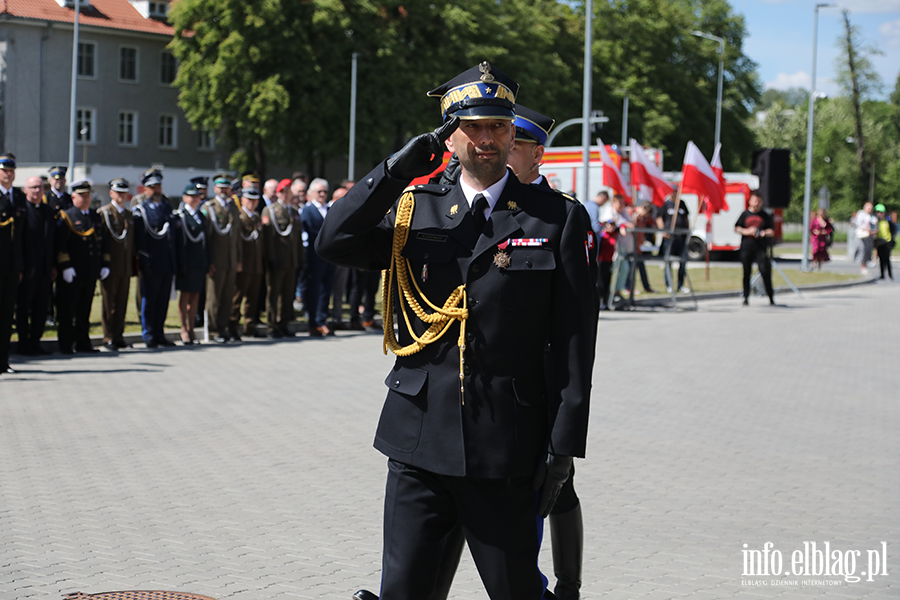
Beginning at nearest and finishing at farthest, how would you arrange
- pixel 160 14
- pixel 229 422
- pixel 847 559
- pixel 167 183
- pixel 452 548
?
1. pixel 452 548
2. pixel 847 559
3. pixel 229 422
4. pixel 160 14
5. pixel 167 183

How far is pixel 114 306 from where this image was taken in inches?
513

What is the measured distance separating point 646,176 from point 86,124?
37.3 m

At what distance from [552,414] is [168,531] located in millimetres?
2992

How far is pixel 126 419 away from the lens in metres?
8.62

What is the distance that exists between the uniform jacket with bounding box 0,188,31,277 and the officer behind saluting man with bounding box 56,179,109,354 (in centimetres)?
125

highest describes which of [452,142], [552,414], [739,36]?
[739,36]

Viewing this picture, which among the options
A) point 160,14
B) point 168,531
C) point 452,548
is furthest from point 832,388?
point 160,14

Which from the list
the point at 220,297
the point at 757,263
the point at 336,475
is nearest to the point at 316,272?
the point at 220,297

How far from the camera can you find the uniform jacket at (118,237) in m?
13.0

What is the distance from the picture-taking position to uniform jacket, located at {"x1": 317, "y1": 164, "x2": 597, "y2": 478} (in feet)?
10.7

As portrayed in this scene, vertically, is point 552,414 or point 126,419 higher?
point 552,414

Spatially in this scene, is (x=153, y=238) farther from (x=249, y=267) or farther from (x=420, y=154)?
(x=420, y=154)

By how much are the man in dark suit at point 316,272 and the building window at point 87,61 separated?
3718 centimetres

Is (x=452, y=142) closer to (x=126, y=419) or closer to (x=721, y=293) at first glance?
(x=126, y=419)
